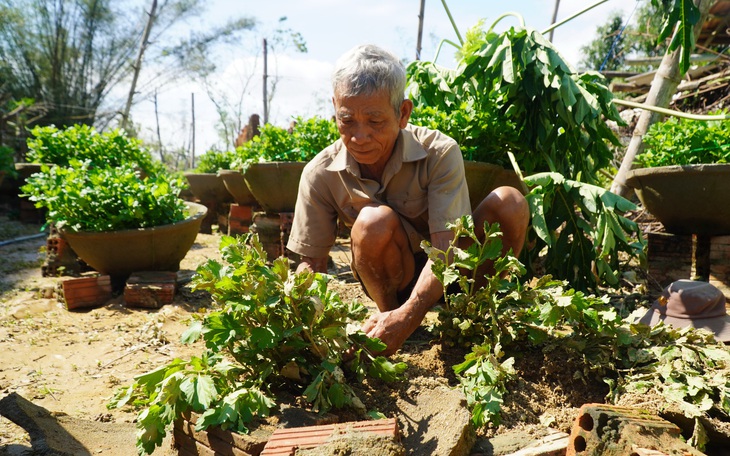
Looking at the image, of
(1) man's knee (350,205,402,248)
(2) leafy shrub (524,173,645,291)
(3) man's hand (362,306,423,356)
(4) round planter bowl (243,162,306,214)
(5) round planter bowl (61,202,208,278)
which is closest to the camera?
(3) man's hand (362,306,423,356)

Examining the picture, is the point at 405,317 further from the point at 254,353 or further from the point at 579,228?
the point at 579,228

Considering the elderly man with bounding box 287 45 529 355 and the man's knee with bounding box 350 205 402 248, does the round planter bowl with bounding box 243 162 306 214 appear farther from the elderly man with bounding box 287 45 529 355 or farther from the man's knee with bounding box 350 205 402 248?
the man's knee with bounding box 350 205 402 248

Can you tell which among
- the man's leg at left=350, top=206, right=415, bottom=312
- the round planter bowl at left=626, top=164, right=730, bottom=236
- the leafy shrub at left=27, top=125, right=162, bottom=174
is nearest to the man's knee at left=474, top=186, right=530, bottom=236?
the man's leg at left=350, top=206, right=415, bottom=312

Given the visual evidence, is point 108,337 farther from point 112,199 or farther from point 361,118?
point 361,118

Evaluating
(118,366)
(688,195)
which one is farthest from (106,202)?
(688,195)

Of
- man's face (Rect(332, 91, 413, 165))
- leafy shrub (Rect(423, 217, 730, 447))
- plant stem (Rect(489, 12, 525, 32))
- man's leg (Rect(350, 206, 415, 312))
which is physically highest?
plant stem (Rect(489, 12, 525, 32))

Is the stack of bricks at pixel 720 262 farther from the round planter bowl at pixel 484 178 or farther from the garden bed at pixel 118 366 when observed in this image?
the garden bed at pixel 118 366

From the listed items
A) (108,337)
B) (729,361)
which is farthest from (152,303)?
(729,361)

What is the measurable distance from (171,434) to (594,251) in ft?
7.82

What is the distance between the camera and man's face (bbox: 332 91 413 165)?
2.21 metres

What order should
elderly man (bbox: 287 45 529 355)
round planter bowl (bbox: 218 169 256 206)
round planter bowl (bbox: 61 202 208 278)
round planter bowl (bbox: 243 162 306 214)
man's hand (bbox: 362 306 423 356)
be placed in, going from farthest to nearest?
round planter bowl (bbox: 218 169 256 206) < round planter bowl (bbox: 243 162 306 214) < round planter bowl (bbox: 61 202 208 278) < elderly man (bbox: 287 45 529 355) < man's hand (bbox: 362 306 423 356)

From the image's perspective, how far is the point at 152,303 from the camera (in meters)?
3.89

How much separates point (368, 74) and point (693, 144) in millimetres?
2455

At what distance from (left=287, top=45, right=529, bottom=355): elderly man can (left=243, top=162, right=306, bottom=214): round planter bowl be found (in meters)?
2.11
